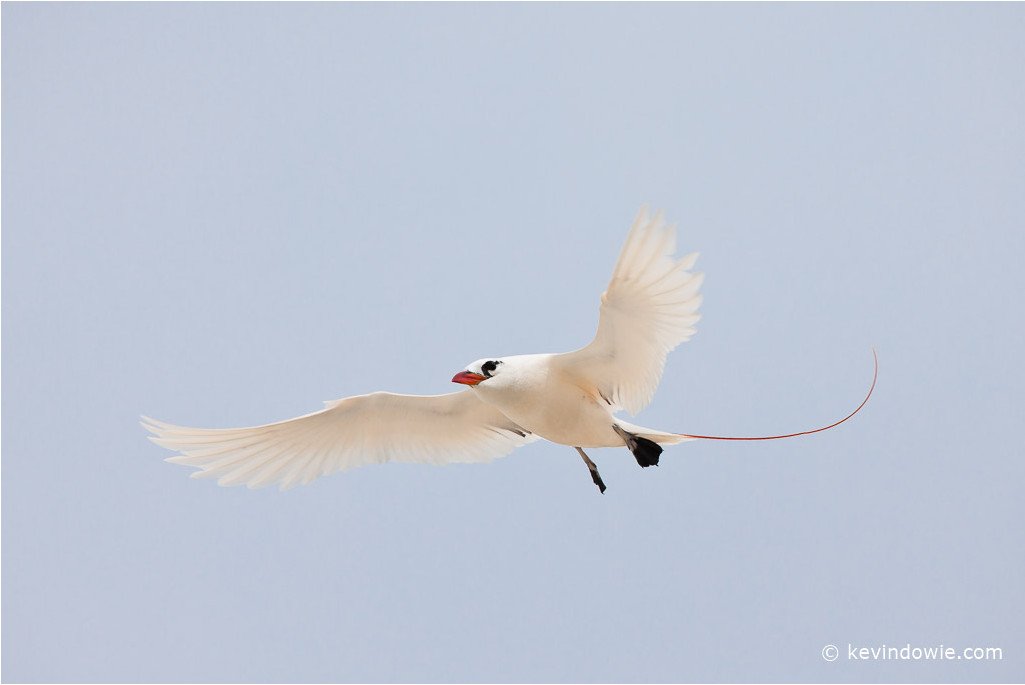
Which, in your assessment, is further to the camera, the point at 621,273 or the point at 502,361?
the point at 502,361

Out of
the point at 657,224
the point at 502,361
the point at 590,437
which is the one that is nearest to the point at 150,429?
the point at 502,361

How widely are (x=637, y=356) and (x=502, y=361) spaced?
4.42ft

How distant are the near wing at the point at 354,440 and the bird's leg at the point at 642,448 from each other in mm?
1869

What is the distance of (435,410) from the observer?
14594 millimetres

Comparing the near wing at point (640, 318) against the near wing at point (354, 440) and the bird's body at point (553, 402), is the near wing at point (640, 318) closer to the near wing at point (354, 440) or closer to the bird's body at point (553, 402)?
the bird's body at point (553, 402)

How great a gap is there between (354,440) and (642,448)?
347 cm

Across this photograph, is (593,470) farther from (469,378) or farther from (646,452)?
(469,378)

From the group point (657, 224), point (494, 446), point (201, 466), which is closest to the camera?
point (657, 224)

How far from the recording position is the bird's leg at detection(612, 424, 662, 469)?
13188mm

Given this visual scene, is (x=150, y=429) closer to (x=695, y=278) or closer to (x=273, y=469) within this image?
(x=273, y=469)

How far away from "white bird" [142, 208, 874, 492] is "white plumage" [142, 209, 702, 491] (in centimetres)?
Result: 1

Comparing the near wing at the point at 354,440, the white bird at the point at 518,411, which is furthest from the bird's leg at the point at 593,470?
the near wing at the point at 354,440

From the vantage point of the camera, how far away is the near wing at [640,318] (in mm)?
12000

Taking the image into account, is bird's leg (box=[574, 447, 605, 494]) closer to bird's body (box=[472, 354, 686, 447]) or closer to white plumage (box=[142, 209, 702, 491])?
white plumage (box=[142, 209, 702, 491])
